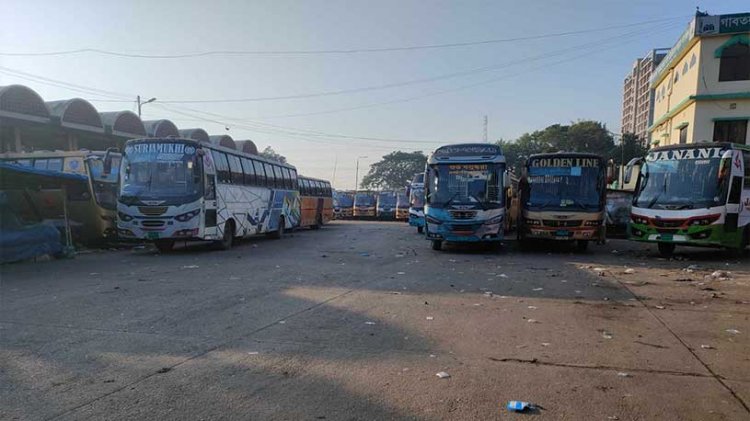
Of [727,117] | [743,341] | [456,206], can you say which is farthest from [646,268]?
[727,117]

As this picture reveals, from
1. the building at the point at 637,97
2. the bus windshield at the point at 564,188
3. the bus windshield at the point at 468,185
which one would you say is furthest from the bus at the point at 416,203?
the building at the point at 637,97

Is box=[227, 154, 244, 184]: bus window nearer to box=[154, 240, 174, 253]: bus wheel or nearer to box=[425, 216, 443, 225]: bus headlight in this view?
box=[154, 240, 174, 253]: bus wheel

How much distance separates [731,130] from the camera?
2417cm

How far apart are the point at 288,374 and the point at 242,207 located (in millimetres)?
12469

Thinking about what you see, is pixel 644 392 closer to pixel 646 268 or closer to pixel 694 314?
pixel 694 314

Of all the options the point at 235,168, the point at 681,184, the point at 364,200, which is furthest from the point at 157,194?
the point at 364,200

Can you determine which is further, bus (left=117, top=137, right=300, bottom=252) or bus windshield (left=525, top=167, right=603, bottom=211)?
bus windshield (left=525, top=167, right=603, bottom=211)

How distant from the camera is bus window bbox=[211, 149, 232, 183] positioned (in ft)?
46.4

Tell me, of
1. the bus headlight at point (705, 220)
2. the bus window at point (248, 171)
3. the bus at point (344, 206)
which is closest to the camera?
the bus headlight at point (705, 220)

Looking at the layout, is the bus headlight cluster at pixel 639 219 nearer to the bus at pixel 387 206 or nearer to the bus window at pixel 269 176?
the bus window at pixel 269 176

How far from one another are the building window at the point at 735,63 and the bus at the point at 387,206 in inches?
907

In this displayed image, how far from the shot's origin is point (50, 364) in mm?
4402

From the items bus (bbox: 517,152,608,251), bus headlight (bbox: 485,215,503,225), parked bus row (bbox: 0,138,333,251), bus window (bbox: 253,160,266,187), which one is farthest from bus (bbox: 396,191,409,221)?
bus headlight (bbox: 485,215,503,225)

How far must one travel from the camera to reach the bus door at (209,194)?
1325 centimetres
